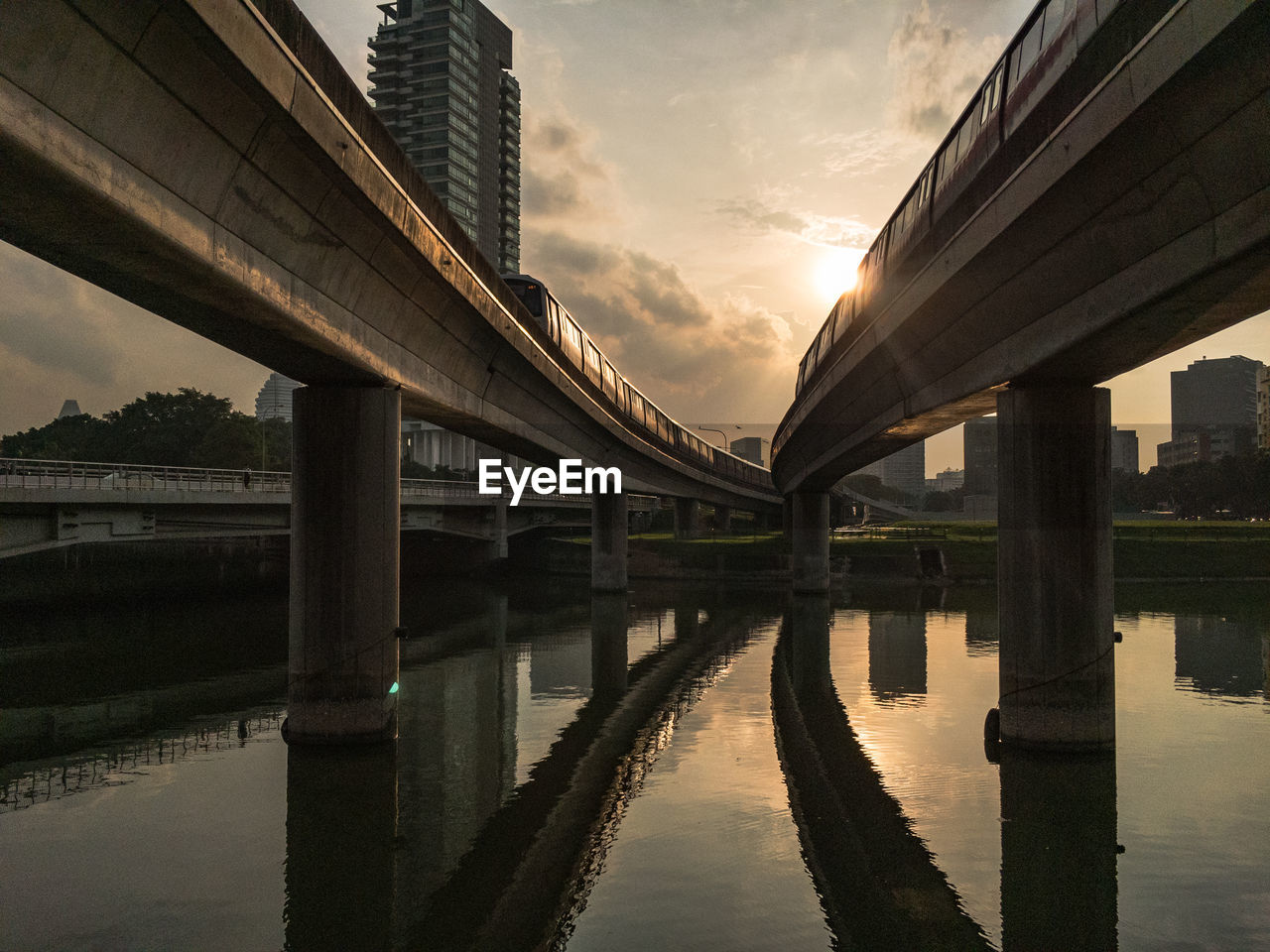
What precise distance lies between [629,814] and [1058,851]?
20.3 feet

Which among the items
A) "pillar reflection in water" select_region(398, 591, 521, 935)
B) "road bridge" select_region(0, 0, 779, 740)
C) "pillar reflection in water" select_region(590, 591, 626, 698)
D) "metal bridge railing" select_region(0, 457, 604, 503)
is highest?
"road bridge" select_region(0, 0, 779, 740)

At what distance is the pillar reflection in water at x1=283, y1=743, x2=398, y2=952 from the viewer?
10.3 metres

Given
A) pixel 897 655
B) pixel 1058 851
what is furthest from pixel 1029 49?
pixel 897 655

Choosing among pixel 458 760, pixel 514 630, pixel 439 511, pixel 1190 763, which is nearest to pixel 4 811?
pixel 458 760

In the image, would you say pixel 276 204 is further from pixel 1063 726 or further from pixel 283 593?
pixel 283 593

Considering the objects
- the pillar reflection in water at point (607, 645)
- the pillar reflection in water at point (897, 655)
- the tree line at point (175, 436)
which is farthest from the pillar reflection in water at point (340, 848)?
the tree line at point (175, 436)

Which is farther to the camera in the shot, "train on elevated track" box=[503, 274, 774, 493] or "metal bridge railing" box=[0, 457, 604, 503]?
"train on elevated track" box=[503, 274, 774, 493]

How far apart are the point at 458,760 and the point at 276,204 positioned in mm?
10498

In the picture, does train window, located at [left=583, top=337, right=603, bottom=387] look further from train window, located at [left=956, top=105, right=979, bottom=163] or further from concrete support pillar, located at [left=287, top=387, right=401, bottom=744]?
train window, located at [left=956, top=105, right=979, bottom=163]

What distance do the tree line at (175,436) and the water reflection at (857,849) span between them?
7628cm

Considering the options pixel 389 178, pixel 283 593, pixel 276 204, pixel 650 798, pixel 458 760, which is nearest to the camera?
pixel 276 204

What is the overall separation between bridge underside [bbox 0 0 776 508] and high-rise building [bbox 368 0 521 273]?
513 feet

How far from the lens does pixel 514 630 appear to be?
38250 millimetres

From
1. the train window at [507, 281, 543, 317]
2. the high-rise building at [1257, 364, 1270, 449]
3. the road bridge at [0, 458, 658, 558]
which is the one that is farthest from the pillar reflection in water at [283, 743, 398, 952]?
the high-rise building at [1257, 364, 1270, 449]
